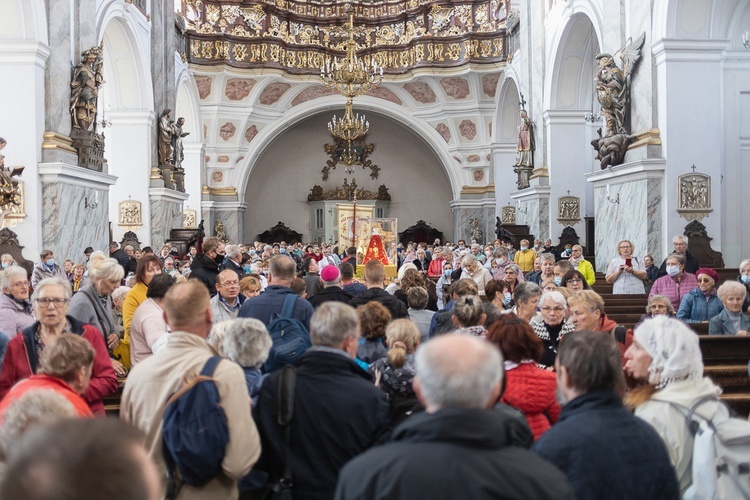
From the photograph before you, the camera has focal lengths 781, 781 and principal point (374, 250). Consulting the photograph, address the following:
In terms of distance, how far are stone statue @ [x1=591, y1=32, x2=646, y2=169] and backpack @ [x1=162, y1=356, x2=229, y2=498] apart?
12027 mm

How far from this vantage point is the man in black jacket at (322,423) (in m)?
3.16

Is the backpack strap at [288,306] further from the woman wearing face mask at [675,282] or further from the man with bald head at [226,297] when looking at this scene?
the woman wearing face mask at [675,282]

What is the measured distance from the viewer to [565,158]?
62.5 feet

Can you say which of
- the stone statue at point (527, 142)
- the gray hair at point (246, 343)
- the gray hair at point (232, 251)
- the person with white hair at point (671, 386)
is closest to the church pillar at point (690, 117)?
the stone statue at point (527, 142)

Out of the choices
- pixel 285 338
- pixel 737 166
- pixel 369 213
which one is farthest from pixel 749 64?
pixel 285 338

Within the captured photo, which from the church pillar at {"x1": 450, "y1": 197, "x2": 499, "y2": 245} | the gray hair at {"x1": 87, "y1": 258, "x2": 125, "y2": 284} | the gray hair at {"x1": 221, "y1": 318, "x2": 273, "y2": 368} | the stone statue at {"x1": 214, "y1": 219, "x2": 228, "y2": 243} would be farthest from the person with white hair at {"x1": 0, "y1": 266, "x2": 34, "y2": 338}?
the church pillar at {"x1": 450, "y1": 197, "x2": 499, "y2": 245}

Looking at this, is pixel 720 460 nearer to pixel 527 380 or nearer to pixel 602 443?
pixel 602 443

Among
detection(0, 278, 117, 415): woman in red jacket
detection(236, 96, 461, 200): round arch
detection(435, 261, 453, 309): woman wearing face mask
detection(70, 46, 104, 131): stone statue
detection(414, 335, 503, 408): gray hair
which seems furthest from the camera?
detection(236, 96, 461, 200): round arch

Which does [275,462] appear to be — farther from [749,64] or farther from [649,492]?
[749,64]

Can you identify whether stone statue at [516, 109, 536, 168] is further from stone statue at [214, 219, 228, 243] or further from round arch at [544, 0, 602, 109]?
stone statue at [214, 219, 228, 243]

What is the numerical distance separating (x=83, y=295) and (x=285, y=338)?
1.77 meters

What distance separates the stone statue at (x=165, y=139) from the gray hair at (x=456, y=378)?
60.7ft

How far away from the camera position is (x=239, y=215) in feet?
93.5

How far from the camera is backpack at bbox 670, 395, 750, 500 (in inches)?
109
